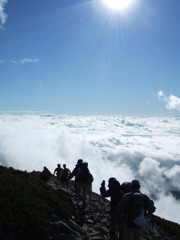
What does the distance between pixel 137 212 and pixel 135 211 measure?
73 millimetres

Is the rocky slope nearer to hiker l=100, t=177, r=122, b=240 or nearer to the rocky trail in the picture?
the rocky trail

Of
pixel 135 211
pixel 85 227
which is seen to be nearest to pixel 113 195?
pixel 135 211

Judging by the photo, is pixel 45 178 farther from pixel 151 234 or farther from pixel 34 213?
pixel 34 213

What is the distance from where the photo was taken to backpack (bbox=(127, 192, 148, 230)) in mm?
8707

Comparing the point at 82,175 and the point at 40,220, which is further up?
the point at 82,175

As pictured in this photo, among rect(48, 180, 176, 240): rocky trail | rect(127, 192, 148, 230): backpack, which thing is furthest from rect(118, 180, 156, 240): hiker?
rect(48, 180, 176, 240): rocky trail

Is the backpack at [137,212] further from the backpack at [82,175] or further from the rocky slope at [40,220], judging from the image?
the backpack at [82,175]

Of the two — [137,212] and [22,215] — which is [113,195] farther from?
[22,215]

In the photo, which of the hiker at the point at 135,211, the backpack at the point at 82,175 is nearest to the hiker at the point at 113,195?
the hiker at the point at 135,211

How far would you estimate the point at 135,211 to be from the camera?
8758mm

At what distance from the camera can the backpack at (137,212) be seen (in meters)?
8.71

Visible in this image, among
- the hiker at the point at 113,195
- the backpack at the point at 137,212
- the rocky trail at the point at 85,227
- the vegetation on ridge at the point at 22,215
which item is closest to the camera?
the backpack at the point at 137,212

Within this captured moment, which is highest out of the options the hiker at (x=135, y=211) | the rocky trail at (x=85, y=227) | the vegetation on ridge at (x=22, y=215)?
the hiker at (x=135, y=211)

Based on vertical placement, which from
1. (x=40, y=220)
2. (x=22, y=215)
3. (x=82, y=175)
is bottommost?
(x=40, y=220)
